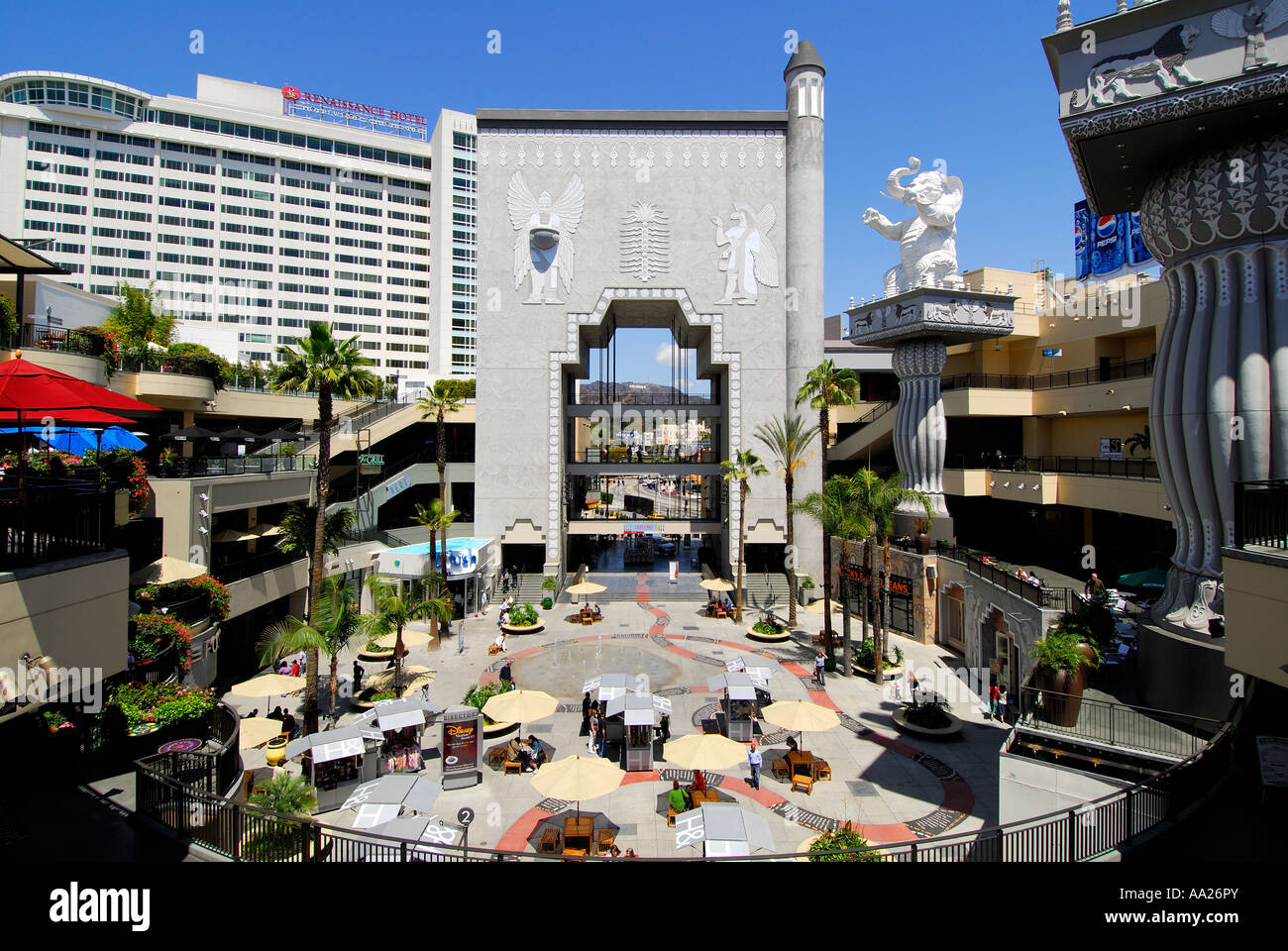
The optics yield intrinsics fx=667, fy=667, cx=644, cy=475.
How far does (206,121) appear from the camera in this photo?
84.3 metres

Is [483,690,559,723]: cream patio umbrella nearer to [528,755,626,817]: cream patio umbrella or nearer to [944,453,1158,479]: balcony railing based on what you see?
[528,755,626,817]: cream patio umbrella

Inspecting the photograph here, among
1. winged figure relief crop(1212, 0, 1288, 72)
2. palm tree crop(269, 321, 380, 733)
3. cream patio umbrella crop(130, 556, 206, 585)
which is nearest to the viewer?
winged figure relief crop(1212, 0, 1288, 72)

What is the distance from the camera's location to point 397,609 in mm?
24250

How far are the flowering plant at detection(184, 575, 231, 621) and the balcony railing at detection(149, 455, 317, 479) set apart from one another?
429 cm

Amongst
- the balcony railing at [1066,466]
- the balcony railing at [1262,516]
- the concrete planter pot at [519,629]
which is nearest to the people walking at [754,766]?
the balcony railing at [1262,516]

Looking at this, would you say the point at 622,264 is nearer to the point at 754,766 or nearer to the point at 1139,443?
the point at 1139,443

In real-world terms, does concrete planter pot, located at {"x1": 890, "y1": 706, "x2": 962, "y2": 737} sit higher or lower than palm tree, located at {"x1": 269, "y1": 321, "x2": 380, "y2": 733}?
lower

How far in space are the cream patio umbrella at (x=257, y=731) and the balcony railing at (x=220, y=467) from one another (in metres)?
10.1

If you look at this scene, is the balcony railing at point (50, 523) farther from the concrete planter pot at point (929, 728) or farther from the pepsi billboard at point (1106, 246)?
the pepsi billboard at point (1106, 246)

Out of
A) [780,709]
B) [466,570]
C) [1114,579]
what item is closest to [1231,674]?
[780,709]

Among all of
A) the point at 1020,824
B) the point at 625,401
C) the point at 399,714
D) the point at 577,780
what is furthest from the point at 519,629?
the point at 1020,824

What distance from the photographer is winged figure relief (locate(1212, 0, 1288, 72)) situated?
1266cm

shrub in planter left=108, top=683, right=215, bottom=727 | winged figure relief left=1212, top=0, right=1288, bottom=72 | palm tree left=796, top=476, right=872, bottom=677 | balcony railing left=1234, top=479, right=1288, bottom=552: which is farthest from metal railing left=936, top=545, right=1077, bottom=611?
shrub in planter left=108, top=683, right=215, bottom=727

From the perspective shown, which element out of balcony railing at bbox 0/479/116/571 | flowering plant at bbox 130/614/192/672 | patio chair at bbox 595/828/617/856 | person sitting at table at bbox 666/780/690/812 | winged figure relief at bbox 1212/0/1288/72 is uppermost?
winged figure relief at bbox 1212/0/1288/72
